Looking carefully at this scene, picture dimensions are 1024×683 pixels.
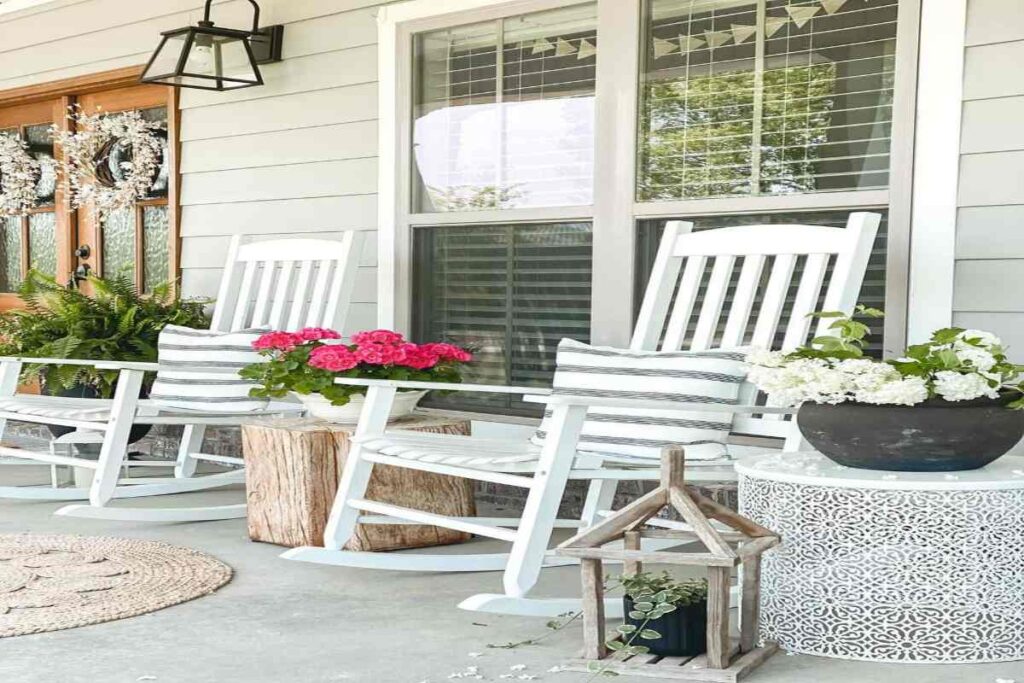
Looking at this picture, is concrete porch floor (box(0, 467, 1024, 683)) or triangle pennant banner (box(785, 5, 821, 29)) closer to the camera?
concrete porch floor (box(0, 467, 1024, 683))

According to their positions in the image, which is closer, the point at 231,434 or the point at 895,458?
the point at 895,458

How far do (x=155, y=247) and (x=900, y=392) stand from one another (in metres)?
3.80

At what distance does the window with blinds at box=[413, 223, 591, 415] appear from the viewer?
3.93 m

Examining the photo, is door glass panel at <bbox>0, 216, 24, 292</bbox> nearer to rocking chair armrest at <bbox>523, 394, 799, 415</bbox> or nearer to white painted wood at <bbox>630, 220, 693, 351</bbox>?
white painted wood at <bbox>630, 220, 693, 351</bbox>

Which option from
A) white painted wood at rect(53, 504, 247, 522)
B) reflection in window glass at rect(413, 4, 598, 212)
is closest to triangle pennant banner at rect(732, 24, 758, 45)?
reflection in window glass at rect(413, 4, 598, 212)

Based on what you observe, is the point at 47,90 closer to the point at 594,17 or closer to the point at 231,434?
the point at 231,434

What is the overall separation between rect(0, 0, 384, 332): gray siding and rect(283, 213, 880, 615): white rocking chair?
1.38 meters

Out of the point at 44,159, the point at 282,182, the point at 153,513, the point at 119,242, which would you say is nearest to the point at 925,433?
the point at 153,513

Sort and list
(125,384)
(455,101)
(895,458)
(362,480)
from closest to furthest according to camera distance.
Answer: (895,458)
(362,480)
(125,384)
(455,101)

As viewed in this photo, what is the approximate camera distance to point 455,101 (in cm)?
422

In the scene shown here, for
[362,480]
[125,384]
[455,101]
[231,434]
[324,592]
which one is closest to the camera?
[324,592]

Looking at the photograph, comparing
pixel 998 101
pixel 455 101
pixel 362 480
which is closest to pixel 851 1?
pixel 998 101

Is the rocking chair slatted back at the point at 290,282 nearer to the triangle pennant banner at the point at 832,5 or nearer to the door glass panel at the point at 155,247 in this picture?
the door glass panel at the point at 155,247

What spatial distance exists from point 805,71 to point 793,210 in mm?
355
